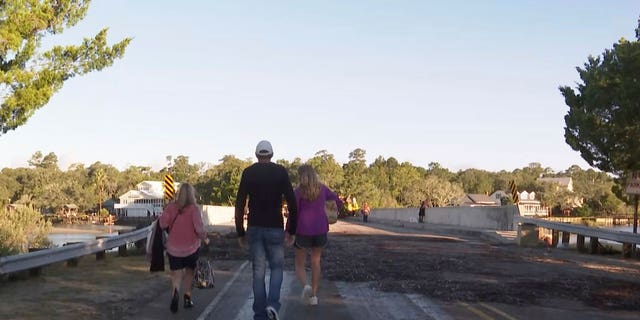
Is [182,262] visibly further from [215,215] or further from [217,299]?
[215,215]

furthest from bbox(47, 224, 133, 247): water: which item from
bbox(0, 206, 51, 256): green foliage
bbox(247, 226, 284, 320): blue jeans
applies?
bbox(247, 226, 284, 320): blue jeans

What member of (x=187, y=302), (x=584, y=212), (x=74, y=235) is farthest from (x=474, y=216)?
(x=584, y=212)

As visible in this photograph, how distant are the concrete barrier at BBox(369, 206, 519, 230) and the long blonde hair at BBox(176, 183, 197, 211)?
18.2 meters

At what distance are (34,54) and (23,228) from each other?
5.14 metres

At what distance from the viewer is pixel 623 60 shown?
57.4 feet

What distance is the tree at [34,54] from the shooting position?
1775 cm

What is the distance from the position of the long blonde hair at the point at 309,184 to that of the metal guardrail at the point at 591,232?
1035 centimetres

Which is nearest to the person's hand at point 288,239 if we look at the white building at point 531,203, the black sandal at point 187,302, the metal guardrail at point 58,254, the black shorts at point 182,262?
the black shorts at point 182,262

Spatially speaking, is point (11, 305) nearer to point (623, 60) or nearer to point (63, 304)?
point (63, 304)

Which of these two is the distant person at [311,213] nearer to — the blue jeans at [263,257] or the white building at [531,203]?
the blue jeans at [263,257]

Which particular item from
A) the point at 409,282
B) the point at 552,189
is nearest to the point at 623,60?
the point at 409,282

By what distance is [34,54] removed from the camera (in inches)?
745

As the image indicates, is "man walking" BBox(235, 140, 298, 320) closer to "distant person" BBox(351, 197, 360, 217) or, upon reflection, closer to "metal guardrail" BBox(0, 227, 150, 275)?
"metal guardrail" BBox(0, 227, 150, 275)

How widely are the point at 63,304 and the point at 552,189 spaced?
11683 centimetres
